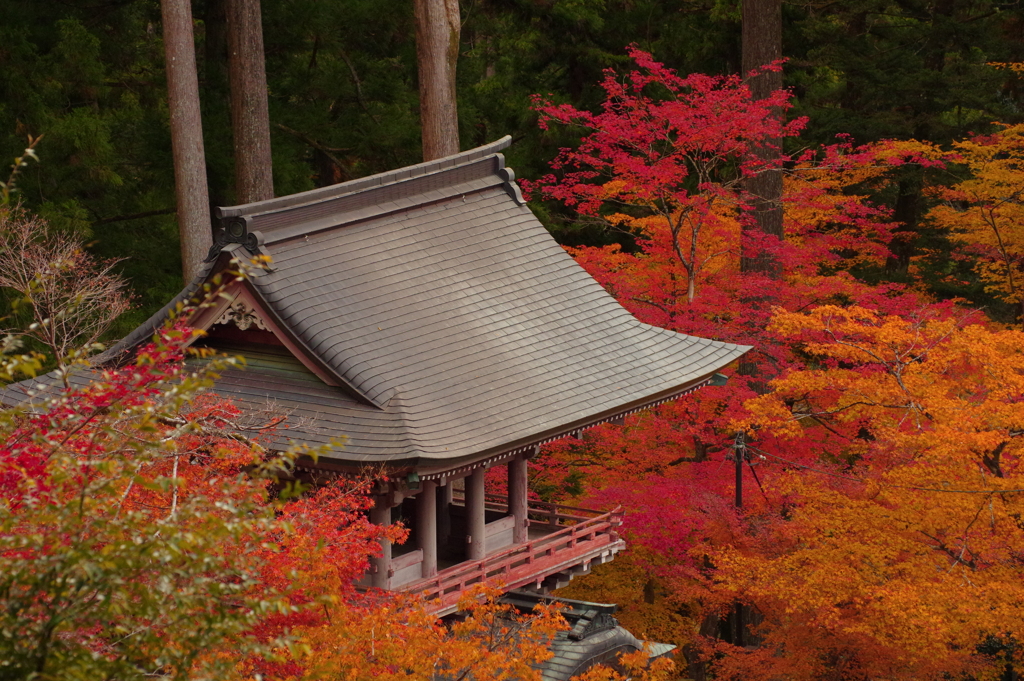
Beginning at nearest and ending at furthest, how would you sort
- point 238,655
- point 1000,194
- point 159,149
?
point 238,655 → point 159,149 → point 1000,194

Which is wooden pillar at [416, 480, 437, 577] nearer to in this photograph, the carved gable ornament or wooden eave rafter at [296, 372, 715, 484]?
wooden eave rafter at [296, 372, 715, 484]

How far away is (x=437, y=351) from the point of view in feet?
44.1

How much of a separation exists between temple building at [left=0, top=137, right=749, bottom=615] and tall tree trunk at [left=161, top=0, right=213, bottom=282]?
5.26 metres

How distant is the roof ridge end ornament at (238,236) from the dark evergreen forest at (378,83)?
259 inches

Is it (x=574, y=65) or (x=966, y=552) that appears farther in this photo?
(x=574, y=65)

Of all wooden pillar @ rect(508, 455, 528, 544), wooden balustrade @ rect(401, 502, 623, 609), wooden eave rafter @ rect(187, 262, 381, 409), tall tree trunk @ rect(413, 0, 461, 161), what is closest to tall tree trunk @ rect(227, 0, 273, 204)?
tall tree trunk @ rect(413, 0, 461, 161)

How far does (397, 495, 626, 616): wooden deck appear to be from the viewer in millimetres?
13055

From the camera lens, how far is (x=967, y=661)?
15.8 metres

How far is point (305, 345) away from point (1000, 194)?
52.7 ft

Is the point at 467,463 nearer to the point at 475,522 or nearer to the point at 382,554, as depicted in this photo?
the point at 382,554

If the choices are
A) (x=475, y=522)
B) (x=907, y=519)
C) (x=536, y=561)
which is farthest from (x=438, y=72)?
(x=907, y=519)

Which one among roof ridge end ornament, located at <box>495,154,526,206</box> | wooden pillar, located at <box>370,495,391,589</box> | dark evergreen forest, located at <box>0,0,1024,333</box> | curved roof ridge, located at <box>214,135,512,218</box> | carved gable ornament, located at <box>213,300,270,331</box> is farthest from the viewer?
dark evergreen forest, located at <box>0,0,1024,333</box>

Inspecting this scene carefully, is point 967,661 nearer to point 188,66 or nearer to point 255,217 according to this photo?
point 255,217

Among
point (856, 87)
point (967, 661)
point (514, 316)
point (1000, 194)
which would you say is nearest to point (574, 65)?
point (856, 87)
